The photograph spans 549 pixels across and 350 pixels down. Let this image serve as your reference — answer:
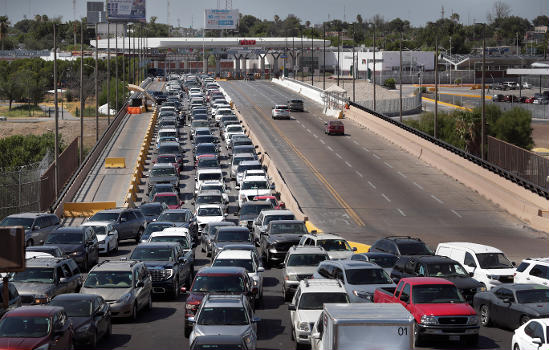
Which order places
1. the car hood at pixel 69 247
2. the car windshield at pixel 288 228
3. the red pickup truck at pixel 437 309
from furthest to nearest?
the car windshield at pixel 288 228 → the car hood at pixel 69 247 → the red pickup truck at pixel 437 309

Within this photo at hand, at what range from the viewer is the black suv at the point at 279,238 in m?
33.5

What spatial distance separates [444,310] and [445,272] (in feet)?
15.6

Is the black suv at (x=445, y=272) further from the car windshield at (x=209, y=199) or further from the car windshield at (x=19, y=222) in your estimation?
the car windshield at (x=209, y=199)

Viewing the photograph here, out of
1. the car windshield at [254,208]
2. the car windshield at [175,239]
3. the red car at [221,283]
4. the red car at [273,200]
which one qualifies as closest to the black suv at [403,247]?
the car windshield at [175,239]

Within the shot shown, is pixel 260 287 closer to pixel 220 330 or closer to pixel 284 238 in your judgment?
pixel 220 330

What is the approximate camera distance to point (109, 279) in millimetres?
24000

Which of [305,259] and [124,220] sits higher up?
[305,259]

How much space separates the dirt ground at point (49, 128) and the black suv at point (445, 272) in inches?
3303

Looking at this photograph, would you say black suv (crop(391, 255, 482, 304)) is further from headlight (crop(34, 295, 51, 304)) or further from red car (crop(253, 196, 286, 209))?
red car (crop(253, 196, 286, 209))

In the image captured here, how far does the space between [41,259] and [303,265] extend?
24.4 ft

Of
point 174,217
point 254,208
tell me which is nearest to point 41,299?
point 174,217

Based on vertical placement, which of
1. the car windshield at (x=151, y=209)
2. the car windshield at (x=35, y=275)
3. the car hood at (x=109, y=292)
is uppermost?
the car windshield at (x=35, y=275)

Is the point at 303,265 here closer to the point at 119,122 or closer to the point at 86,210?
the point at 86,210

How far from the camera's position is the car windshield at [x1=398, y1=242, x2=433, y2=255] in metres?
30.0
